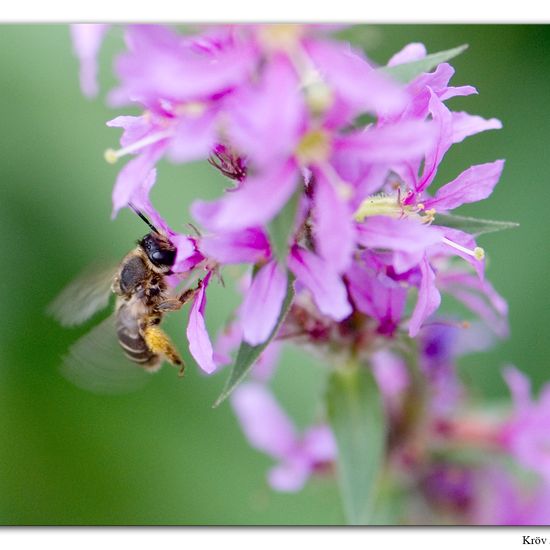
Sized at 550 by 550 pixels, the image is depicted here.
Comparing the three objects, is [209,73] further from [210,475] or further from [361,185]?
[210,475]

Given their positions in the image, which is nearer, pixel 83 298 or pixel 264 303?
pixel 264 303

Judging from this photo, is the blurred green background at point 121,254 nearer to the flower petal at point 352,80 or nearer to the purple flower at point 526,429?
the purple flower at point 526,429

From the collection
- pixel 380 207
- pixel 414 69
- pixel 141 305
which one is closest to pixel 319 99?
pixel 414 69

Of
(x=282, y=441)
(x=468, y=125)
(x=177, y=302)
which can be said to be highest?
(x=468, y=125)

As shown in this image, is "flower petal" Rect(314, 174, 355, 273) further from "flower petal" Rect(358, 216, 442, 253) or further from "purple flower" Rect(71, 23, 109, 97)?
"purple flower" Rect(71, 23, 109, 97)

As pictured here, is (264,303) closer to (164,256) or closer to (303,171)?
(303,171)
